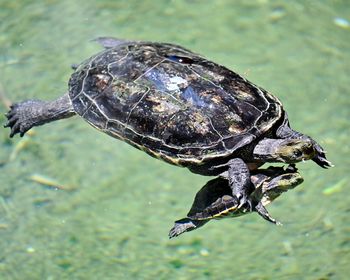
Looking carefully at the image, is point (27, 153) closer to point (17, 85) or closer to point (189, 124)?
point (17, 85)

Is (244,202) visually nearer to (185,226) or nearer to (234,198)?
(234,198)

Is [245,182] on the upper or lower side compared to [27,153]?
upper

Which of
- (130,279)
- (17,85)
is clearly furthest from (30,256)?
(17,85)

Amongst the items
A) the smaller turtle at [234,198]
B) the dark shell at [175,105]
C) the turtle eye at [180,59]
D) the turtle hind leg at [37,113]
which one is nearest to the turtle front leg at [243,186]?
the smaller turtle at [234,198]

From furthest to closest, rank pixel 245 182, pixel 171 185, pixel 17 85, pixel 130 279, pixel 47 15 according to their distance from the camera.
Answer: pixel 47 15, pixel 17 85, pixel 171 185, pixel 130 279, pixel 245 182

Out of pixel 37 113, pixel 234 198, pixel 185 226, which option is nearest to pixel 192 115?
pixel 234 198

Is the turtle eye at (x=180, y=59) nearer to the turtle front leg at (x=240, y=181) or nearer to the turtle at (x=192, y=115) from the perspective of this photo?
the turtle at (x=192, y=115)
